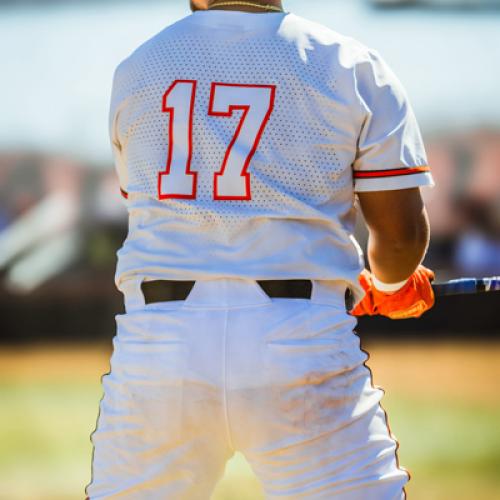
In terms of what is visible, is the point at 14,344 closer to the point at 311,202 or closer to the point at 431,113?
the point at 431,113

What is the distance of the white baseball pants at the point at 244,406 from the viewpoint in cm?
167

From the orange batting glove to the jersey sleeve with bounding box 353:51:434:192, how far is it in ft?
1.29

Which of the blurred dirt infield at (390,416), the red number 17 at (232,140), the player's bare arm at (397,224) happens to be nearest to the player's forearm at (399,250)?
the player's bare arm at (397,224)

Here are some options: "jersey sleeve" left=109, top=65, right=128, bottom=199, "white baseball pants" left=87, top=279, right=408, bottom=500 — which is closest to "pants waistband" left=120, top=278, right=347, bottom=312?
"white baseball pants" left=87, top=279, right=408, bottom=500

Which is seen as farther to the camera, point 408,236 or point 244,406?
point 408,236

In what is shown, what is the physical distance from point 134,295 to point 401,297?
628 mm

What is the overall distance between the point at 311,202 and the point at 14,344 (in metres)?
8.85

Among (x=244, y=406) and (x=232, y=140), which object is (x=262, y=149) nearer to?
(x=232, y=140)

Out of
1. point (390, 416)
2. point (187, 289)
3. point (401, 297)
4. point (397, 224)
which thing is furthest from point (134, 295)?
point (390, 416)

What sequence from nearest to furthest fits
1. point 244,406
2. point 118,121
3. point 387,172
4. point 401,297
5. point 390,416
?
1. point 244,406
2. point 387,172
3. point 118,121
4. point 401,297
5. point 390,416

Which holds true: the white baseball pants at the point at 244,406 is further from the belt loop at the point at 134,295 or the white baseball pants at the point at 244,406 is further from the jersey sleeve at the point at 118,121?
the jersey sleeve at the point at 118,121

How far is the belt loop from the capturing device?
5.83 ft

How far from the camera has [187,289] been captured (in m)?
1.73

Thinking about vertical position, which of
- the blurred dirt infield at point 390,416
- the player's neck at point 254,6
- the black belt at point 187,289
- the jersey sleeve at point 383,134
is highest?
the player's neck at point 254,6
